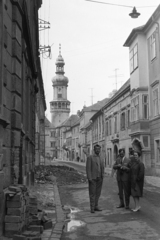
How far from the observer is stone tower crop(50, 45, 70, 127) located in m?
138

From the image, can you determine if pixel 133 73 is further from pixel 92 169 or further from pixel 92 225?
pixel 92 225

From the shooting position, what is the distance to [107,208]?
9938 millimetres

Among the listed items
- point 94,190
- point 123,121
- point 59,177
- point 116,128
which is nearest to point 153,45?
point 123,121

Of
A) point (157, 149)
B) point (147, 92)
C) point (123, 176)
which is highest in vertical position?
point (147, 92)

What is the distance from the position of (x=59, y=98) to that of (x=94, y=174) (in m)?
129

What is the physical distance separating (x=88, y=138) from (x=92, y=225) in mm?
58462

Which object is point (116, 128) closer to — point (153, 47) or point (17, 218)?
point (153, 47)

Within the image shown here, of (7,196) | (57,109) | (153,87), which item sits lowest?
(7,196)

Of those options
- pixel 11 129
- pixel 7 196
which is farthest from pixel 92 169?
pixel 7 196

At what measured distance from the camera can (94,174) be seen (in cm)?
934

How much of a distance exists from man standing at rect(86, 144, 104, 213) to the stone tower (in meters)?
127

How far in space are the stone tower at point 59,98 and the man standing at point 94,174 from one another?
12736 centimetres

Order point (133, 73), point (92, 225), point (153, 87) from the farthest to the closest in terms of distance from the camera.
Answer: point (133, 73), point (153, 87), point (92, 225)

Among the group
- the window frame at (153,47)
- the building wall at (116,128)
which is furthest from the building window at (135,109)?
the window frame at (153,47)
